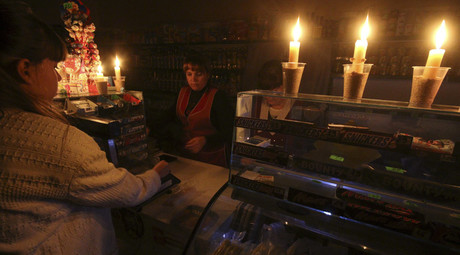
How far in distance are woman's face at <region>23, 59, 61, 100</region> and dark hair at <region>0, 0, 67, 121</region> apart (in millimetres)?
23

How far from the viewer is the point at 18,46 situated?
0.79m

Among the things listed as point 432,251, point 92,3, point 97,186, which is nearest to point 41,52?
point 97,186

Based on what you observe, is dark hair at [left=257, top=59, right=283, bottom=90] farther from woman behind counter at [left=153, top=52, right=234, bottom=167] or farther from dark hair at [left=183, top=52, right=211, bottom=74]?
dark hair at [left=183, top=52, right=211, bottom=74]

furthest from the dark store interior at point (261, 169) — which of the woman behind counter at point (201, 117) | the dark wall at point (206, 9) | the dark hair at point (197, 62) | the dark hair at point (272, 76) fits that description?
the dark wall at point (206, 9)

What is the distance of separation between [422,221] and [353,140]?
378 mm

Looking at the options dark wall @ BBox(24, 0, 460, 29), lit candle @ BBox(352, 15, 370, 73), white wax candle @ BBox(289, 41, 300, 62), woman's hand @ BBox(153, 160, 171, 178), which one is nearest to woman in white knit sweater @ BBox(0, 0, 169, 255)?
woman's hand @ BBox(153, 160, 171, 178)

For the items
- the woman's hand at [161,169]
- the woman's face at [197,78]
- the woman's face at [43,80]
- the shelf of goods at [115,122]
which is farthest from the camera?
the woman's face at [197,78]

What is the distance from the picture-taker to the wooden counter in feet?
4.44

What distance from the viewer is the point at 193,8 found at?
4.02 metres

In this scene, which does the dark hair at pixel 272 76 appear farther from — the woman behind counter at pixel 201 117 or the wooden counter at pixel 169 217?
the wooden counter at pixel 169 217

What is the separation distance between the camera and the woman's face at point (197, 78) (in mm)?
2800

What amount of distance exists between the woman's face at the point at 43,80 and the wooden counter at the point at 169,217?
0.86m

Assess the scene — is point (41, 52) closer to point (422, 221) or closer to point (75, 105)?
point (75, 105)

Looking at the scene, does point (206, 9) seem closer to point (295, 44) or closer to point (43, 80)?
point (295, 44)
